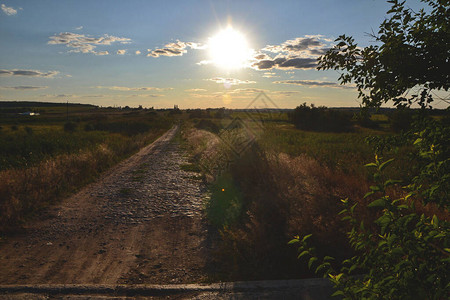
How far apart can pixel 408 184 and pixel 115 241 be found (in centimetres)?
623

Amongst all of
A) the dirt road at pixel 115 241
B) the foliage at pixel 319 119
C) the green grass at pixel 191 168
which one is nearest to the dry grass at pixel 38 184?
the dirt road at pixel 115 241

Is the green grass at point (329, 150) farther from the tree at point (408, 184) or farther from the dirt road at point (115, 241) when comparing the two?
the dirt road at point (115, 241)

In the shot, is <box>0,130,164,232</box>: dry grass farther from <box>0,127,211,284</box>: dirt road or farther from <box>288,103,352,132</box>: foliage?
<box>288,103,352,132</box>: foliage

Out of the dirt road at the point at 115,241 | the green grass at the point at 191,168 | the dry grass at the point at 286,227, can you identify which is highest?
the dry grass at the point at 286,227

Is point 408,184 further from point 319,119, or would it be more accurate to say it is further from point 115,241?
point 319,119

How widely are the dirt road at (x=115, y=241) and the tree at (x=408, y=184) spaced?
372 cm

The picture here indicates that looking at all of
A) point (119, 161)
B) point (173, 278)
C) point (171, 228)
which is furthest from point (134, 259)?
point (119, 161)

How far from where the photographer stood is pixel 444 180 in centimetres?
203

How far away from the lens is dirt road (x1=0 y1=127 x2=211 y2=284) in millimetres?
5277

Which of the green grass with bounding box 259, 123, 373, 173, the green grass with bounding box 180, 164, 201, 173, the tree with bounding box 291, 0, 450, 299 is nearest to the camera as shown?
the tree with bounding box 291, 0, 450, 299

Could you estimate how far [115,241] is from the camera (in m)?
6.73

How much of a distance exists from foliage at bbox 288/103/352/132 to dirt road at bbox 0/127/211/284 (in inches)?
2412

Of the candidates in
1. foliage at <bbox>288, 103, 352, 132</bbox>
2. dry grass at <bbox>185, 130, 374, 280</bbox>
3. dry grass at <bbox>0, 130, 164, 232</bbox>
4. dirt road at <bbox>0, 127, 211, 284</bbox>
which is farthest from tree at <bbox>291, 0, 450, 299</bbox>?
foliage at <bbox>288, 103, 352, 132</bbox>

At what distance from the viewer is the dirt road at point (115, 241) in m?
5.28
